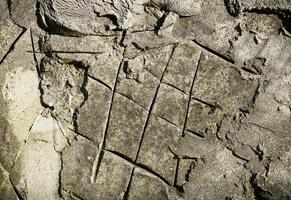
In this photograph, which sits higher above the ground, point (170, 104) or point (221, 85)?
point (221, 85)

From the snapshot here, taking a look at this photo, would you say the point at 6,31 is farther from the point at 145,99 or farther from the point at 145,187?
the point at 145,187

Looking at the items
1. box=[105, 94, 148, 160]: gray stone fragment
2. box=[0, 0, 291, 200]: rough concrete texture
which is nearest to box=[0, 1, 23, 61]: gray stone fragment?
box=[0, 0, 291, 200]: rough concrete texture

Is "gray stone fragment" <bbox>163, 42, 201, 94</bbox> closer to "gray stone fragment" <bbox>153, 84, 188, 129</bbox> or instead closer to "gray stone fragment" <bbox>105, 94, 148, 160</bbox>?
"gray stone fragment" <bbox>153, 84, 188, 129</bbox>

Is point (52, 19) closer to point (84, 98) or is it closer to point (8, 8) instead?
point (8, 8)

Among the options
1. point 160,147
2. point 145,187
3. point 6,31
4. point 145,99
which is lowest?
point 145,187

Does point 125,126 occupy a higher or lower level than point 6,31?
lower

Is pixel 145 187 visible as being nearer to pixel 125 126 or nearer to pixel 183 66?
pixel 125 126

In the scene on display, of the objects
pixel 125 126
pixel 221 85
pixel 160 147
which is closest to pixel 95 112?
pixel 125 126

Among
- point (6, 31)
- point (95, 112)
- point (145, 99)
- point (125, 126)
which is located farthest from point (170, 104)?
point (6, 31)

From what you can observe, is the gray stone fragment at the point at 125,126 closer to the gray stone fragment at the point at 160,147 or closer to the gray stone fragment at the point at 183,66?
the gray stone fragment at the point at 160,147
